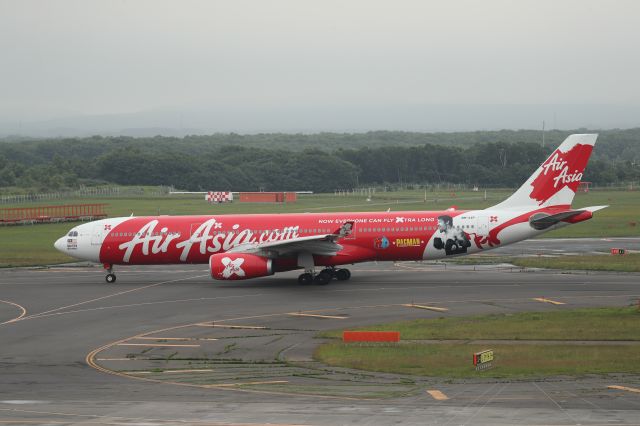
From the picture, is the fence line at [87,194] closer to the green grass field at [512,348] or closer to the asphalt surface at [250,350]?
the asphalt surface at [250,350]

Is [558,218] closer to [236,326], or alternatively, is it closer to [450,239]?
[450,239]

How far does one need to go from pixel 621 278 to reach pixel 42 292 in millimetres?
30864

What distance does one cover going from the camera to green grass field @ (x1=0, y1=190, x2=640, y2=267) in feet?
242

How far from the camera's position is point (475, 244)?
4903 centimetres

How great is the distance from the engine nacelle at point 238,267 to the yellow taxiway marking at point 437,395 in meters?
24.0

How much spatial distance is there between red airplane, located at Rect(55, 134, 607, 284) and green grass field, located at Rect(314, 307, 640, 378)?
38.5 feet

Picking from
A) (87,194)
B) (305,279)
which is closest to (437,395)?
(305,279)

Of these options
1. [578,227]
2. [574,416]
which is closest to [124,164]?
[578,227]

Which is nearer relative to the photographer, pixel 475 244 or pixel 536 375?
pixel 536 375

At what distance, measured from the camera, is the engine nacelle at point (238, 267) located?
47094mm

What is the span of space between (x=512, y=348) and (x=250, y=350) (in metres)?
8.97

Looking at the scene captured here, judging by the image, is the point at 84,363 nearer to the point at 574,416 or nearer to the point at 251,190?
the point at 574,416

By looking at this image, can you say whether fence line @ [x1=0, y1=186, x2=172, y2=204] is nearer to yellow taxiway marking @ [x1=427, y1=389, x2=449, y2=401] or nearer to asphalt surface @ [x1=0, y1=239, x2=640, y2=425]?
asphalt surface @ [x1=0, y1=239, x2=640, y2=425]

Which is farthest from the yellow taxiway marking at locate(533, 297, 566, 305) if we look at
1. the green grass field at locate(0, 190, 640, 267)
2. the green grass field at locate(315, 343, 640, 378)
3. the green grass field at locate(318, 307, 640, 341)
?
the green grass field at locate(0, 190, 640, 267)
